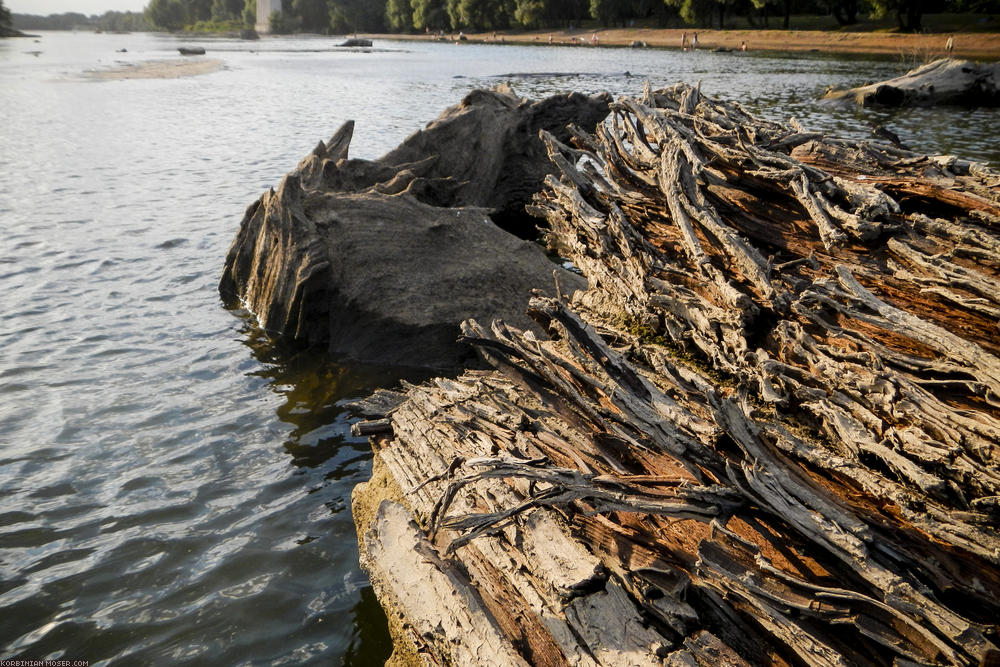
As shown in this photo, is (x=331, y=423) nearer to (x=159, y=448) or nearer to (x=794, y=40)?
(x=159, y=448)

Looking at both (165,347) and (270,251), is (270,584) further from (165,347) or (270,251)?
(270,251)

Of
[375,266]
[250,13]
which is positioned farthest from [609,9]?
[250,13]

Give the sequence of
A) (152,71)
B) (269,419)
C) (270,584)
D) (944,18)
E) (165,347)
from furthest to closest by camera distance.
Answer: (944,18) → (152,71) → (165,347) → (269,419) → (270,584)

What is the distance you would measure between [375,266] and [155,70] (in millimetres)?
56582

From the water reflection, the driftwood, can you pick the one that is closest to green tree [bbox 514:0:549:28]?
the driftwood

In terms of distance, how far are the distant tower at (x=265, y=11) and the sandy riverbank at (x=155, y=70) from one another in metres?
A: 123

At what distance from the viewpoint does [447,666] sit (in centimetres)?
372

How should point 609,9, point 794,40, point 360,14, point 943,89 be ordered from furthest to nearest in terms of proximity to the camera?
point 360,14 → point 609,9 → point 794,40 → point 943,89

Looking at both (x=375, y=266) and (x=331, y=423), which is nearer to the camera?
(x=331, y=423)

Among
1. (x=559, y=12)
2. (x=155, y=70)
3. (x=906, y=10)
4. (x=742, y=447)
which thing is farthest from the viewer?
(x=559, y=12)

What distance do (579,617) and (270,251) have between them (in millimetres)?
8183

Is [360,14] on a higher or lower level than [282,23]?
lower

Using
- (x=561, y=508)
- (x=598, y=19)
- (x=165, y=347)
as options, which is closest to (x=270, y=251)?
(x=165, y=347)

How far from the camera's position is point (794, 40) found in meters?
69.1
